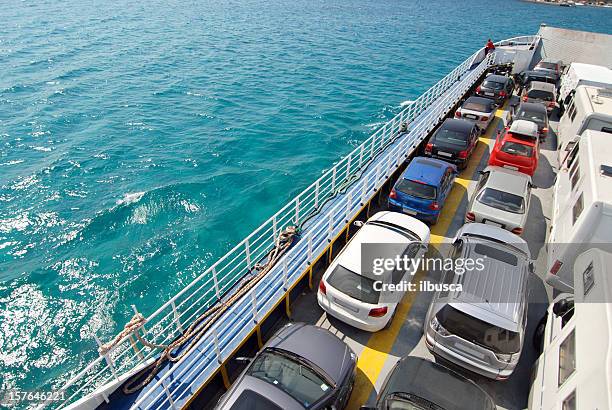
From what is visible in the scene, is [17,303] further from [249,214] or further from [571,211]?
[571,211]

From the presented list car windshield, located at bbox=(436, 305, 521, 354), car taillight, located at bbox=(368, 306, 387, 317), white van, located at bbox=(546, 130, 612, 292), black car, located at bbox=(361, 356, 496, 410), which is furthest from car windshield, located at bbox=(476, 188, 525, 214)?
black car, located at bbox=(361, 356, 496, 410)

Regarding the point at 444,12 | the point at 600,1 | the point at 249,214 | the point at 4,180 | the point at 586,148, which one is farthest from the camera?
the point at 600,1

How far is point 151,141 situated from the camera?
20.4 metres

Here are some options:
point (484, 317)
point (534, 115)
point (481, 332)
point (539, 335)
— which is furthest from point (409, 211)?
point (534, 115)

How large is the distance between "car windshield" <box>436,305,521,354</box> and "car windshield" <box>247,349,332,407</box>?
2.50m

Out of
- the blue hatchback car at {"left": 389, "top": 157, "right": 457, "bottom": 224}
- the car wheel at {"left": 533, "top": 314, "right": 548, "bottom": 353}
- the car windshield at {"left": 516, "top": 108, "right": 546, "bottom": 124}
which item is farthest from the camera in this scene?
the car windshield at {"left": 516, "top": 108, "right": 546, "bottom": 124}

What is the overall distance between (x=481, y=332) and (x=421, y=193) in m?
4.57

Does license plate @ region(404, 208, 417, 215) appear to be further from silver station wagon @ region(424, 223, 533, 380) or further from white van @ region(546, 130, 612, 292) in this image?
white van @ region(546, 130, 612, 292)

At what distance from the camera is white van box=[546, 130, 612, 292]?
23.0ft

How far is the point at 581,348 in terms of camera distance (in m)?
4.57

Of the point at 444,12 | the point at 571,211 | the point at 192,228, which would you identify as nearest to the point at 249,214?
the point at 192,228

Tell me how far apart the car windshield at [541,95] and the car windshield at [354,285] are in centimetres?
1677

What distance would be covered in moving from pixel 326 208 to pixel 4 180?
642 inches

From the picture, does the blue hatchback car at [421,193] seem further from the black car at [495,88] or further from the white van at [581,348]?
the black car at [495,88]
